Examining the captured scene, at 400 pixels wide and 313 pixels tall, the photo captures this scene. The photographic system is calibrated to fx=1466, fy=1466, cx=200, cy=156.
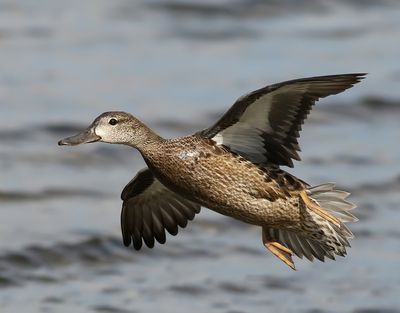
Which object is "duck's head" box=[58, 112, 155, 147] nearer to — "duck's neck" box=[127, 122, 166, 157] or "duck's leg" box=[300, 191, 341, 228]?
"duck's neck" box=[127, 122, 166, 157]

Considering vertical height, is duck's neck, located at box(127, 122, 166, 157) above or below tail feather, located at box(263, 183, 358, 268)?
above

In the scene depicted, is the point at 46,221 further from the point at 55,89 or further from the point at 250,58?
the point at 250,58

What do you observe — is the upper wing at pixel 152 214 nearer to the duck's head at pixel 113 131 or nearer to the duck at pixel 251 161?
the duck at pixel 251 161

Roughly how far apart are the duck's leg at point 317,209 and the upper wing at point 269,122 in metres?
0.19

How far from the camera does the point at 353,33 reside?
49.3ft

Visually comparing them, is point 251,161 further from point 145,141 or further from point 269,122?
point 145,141

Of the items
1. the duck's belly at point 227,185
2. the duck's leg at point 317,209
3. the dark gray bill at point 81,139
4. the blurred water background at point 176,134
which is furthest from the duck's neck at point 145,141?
the blurred water background at point 176,134

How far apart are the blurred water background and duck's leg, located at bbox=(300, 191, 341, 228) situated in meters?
2.07

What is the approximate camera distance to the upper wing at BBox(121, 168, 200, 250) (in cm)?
775

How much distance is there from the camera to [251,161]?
6.98 meters

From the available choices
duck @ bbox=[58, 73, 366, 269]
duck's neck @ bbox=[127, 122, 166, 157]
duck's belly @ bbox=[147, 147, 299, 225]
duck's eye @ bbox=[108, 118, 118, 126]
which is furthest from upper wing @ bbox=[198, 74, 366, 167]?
duck's eye @ bbox=[108, 118, 118, 126]

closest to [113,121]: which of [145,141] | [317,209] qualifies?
[145,141]

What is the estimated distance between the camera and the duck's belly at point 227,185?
22.3ft

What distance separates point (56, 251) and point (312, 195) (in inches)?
119
